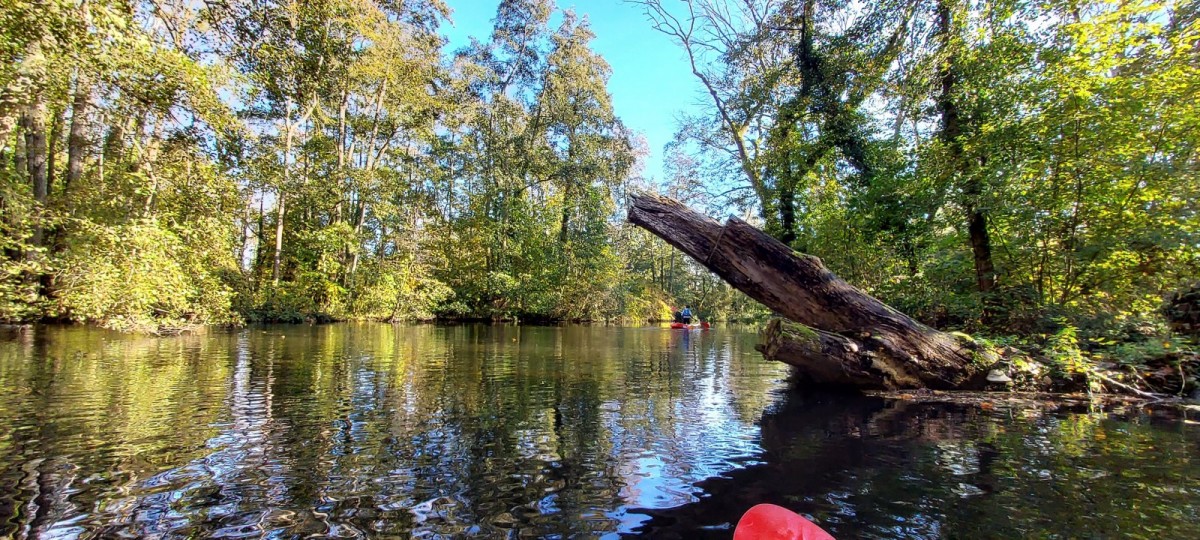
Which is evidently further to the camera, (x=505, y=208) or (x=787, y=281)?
(x=505, y=208)

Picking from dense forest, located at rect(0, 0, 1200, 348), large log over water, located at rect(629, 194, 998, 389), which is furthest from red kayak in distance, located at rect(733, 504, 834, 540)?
dense forest, located at rect(0, 0, 1200, 348)

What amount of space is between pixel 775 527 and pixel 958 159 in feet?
32.6

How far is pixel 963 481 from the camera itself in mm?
3582

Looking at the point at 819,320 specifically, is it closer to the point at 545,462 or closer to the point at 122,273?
the point at 545,462

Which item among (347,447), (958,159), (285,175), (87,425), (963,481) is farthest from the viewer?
(285,175)

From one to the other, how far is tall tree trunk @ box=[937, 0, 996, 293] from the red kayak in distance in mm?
8577

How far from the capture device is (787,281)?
24.4 ft

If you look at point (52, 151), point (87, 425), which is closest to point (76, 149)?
point (52, 151)

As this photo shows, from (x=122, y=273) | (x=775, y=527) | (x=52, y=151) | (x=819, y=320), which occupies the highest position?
(x=52, y=151)

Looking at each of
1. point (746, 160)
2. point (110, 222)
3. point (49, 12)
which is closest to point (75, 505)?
point (49, 12)

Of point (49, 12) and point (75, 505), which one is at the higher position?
point (49, 12)

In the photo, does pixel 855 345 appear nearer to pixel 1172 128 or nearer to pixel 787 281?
pixel 787 281

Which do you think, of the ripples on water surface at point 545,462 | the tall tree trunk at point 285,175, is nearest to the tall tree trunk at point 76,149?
the tall tree trunk at point 285,175

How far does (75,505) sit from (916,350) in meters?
8.54
